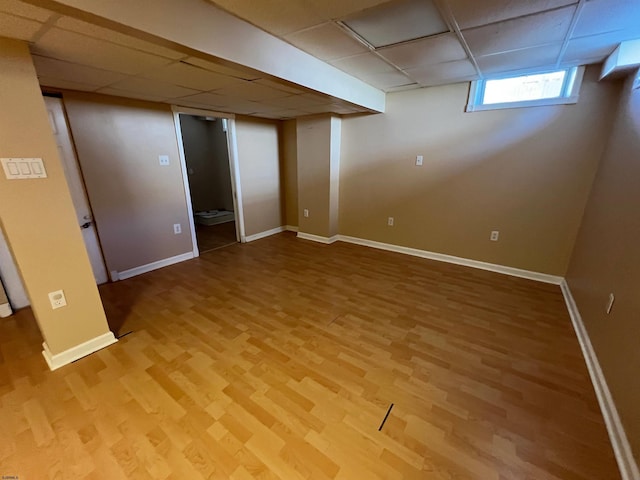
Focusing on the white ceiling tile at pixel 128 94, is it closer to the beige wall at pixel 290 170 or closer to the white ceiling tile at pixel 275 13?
the white ceiling tile at pixel 275 13

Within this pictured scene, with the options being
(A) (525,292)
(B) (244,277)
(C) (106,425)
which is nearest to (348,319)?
(B) (244,277)

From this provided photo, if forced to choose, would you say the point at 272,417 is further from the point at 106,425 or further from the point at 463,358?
the point at 463,358

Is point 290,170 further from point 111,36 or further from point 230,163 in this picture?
point 111,36

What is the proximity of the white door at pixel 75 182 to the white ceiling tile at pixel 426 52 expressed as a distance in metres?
3.04

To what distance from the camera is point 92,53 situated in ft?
5.39

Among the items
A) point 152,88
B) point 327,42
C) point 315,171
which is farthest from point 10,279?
point 315,171

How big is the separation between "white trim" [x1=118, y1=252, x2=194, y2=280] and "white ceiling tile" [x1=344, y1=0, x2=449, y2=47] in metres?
3.37

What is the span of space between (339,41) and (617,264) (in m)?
2.55

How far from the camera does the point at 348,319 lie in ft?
7.83

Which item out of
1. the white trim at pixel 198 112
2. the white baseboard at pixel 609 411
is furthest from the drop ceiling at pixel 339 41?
the white baseboard at pixel 609 411

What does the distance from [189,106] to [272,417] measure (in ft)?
11.8

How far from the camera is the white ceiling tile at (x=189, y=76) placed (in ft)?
6.35

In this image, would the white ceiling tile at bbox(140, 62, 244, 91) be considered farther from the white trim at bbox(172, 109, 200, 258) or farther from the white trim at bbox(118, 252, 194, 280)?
the white trim at bbox(118, 252, 194, 280)

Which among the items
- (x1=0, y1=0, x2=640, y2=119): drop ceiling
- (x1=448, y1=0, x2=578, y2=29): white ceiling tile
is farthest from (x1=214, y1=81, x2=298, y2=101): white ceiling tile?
(x1=448, y1=0, x2=578, y2=29): white ceiling tile
